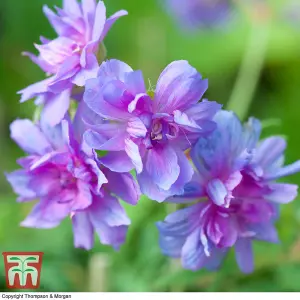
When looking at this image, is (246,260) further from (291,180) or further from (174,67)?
(291,180)

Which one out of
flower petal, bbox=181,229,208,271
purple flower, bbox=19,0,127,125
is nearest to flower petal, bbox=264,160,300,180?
flower petal, bbox=181,229,208,271

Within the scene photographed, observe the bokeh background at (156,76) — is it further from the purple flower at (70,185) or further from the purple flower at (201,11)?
the purple flower at (70,185)

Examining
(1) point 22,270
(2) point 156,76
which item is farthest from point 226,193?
(2) point 156,76

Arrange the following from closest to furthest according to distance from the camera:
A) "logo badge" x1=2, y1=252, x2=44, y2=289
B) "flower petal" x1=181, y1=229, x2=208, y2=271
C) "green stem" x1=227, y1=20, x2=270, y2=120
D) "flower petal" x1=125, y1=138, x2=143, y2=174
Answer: "flower petal" x1=125, y1=138, x2=143, y2=174 < "flower petal" x1=181, y1=229, x2=208, y2=271 < "logo badge" x1=2, y1=252, x2=44, y2=289 < "green stem" x1=227, y1=20, x2=270, y2=120

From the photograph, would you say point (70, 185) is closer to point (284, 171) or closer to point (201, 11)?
point (284, 171)

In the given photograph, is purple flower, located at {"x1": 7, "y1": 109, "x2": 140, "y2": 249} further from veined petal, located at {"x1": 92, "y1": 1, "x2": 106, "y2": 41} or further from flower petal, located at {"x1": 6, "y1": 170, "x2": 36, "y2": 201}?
veined petal, located at {"x1": 92, "y1": 1, "x2": 106, "y2": 41}

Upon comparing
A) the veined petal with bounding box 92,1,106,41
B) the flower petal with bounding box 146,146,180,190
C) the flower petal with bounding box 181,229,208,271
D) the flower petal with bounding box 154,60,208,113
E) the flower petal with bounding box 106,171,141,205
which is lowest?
the flower petal with bounding box 181,229,208,271
